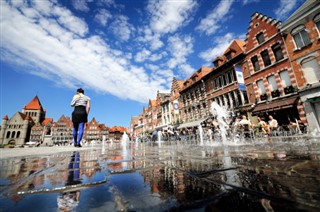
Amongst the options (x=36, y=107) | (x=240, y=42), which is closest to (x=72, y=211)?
(x=240, y=42)

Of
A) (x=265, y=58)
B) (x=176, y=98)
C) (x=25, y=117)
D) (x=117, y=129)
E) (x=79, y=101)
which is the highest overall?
(x=25, y=117)

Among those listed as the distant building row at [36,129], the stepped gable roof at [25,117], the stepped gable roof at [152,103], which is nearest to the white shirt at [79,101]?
the stepped gable roof at [152,103]

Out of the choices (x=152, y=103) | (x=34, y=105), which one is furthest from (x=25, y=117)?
(x=152, y=103)

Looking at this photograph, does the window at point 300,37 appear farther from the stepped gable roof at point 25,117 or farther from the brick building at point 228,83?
the stepped gable roof at point 25,117

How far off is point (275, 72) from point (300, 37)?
134 inches

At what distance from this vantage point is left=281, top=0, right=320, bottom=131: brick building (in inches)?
519

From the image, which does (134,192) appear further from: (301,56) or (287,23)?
(287,23)

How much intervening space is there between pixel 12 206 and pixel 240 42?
1044 inches

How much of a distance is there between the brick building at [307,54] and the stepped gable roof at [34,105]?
363 ft

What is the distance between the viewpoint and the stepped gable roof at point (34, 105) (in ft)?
296

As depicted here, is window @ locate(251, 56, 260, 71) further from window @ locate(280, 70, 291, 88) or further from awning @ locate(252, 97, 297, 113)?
awning @ locate(252, 97, 297, 113)

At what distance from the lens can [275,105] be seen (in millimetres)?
15273

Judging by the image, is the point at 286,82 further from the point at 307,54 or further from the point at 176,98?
the point at 176,98

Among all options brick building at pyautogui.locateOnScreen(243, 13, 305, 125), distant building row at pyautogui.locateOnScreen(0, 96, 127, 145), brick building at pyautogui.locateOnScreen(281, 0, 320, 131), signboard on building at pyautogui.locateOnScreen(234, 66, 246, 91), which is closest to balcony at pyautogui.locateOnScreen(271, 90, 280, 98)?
brick building at pyautogui.locateOnScreen(243, 13, 305, 125)
